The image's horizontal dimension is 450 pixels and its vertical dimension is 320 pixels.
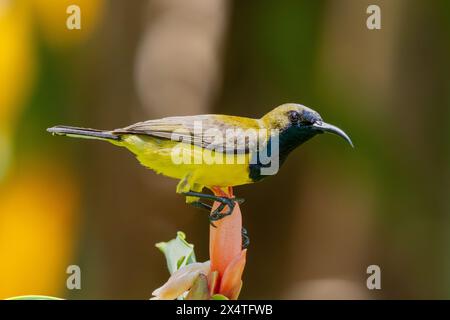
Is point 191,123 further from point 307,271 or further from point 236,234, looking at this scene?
point 307,271

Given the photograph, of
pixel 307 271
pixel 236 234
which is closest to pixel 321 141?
pixel 307 271

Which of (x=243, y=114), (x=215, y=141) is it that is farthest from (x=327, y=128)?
(x=243, y=114)

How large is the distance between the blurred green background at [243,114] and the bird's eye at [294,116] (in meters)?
0.86

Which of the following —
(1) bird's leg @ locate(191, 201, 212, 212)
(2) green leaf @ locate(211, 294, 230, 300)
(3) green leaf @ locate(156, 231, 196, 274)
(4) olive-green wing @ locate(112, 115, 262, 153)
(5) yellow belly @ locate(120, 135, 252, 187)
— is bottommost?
(2) green leaf @ locate(211, 294, 230, 300)

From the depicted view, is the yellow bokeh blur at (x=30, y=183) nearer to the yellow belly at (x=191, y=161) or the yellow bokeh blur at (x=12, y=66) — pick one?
the yellow bokeh blur at (x=12, y=66)

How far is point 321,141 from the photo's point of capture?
1957mm

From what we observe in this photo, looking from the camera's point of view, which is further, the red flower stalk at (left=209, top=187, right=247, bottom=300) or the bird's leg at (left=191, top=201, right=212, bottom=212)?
the bird's leg at (left=191, top=201, right=212, bottom=212)

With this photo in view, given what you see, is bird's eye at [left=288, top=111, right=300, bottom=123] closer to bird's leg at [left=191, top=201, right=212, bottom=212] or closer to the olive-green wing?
the olive-green wing

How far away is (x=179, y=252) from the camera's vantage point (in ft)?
2.98

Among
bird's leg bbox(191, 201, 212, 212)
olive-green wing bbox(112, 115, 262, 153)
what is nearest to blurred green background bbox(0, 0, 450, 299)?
olive-green wing bbox(112, 115, 262, 153)

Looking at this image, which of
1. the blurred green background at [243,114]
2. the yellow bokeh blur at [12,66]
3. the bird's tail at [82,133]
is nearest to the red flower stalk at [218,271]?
the bird's tail at [82,133]

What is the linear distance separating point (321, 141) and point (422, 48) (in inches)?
18.0

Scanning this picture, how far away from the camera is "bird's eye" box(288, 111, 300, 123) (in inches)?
37.7

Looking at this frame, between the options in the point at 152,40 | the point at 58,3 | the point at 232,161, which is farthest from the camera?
the point at 152,40
